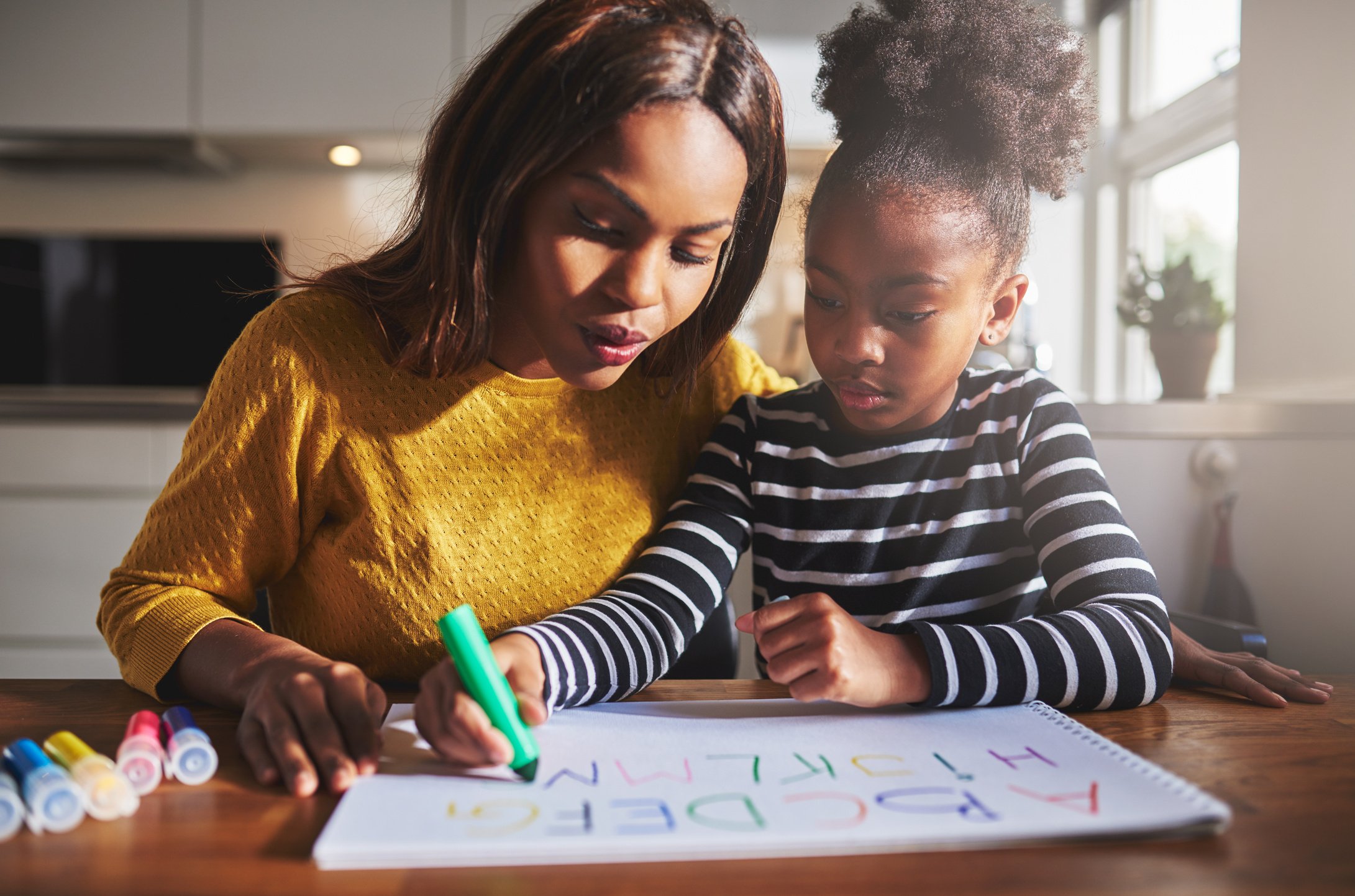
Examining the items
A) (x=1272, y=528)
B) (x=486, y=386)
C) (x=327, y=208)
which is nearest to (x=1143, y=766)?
(x=486, y=386)

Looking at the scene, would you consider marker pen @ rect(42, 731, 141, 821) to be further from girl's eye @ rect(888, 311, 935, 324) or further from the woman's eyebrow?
girl's eye @ rect(888, 311, 935, 324)

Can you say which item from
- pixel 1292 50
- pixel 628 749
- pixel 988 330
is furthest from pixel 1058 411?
pixel 1292 50

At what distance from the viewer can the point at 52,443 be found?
226cm

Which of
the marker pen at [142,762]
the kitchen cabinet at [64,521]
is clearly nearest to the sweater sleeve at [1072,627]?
the marker pen at [142,762]

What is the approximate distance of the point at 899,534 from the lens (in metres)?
0.85

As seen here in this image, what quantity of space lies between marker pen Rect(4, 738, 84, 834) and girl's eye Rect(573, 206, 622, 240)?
430 millimetres

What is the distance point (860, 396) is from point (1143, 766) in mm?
357

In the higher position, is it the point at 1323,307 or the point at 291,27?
the point at 291,27

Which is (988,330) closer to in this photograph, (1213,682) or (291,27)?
(1213,682)

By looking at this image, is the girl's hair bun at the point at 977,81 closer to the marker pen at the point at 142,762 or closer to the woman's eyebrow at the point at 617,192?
the woman's eyebrow at the point at 617,192

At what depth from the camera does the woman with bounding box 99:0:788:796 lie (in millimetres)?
665

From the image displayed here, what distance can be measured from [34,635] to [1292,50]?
275cm

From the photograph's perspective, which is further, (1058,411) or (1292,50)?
(1292,50)

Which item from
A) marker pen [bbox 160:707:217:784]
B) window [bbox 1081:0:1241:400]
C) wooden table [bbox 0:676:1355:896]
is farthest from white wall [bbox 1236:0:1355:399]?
marker pen [bbox 160:707:217:784]
